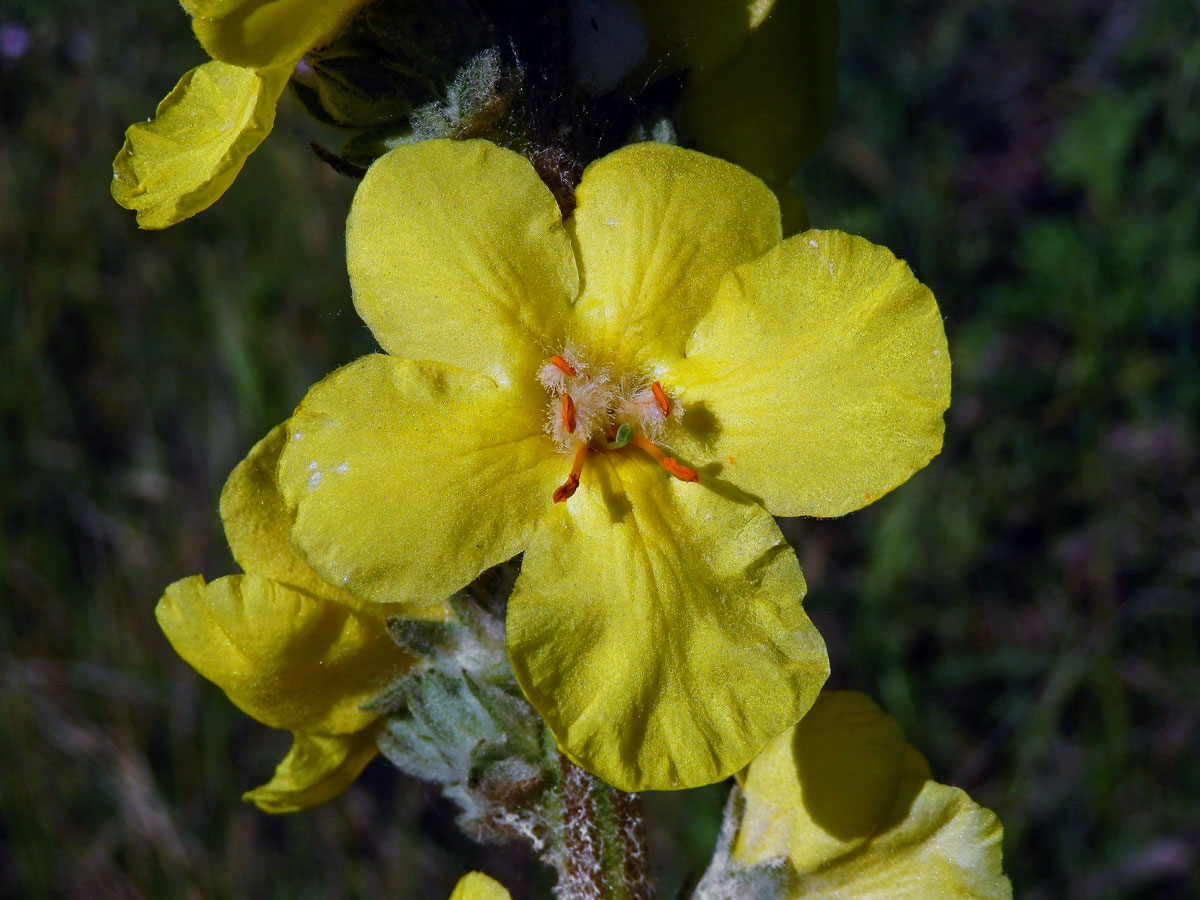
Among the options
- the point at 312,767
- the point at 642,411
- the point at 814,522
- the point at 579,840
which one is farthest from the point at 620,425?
the point at 814,522

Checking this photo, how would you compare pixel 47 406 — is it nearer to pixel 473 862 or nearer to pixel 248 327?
pixel 248 327

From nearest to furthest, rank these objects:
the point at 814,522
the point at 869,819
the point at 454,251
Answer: the point at 454,251, the point at 869,819, the point at 814,522

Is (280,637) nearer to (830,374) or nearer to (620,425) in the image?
(620,425)

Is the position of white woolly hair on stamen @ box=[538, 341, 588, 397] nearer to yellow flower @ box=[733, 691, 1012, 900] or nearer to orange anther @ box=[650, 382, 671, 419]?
orange anther @ box=[650, 382, 671, 419]

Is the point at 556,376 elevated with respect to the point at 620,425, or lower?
elevated

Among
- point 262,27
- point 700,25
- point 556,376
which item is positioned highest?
point 262,27
